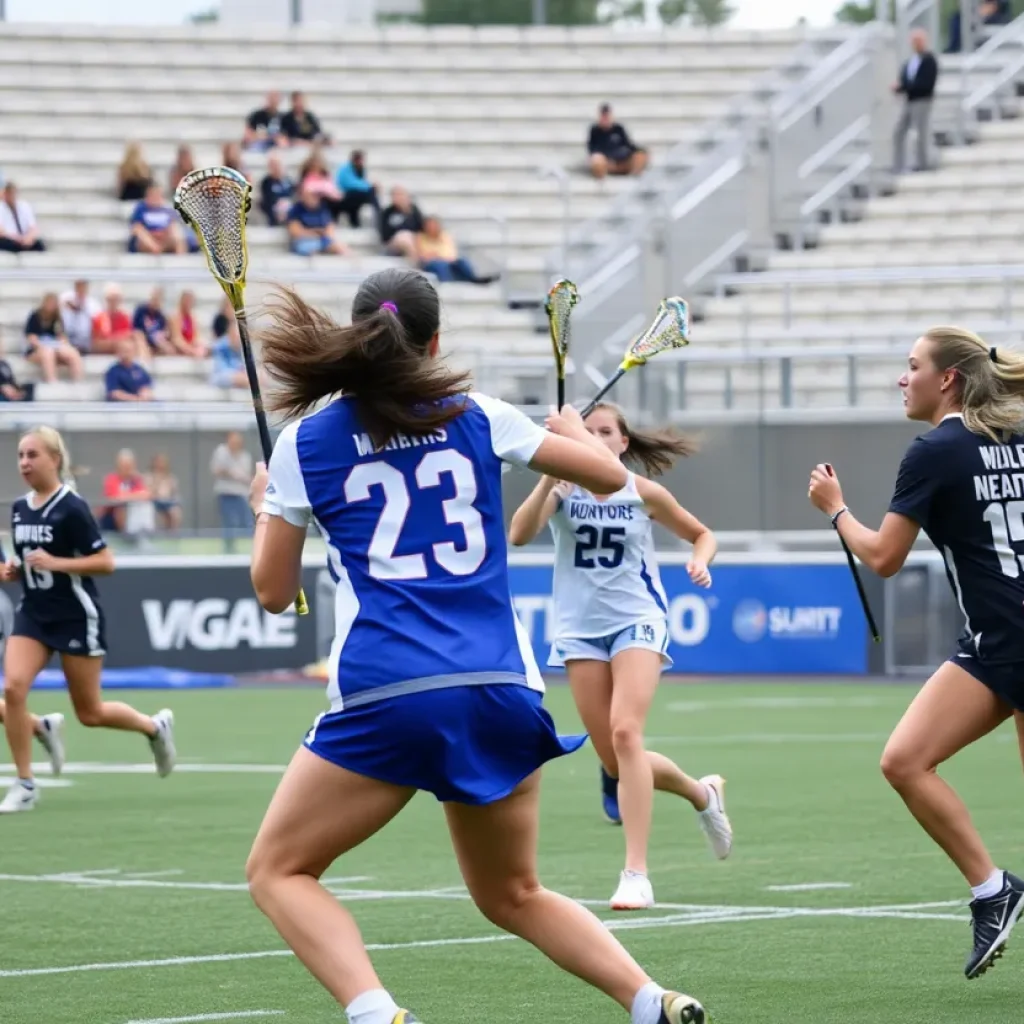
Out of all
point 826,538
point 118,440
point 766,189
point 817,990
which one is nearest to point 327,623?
point 118,440


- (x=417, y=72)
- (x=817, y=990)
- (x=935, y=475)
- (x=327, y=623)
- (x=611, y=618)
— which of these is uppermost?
(x=417, y=72)

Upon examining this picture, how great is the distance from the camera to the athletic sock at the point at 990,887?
7.09m

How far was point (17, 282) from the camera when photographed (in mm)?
26812

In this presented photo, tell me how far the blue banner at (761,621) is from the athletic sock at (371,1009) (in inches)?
664

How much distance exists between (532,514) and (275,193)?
20.2m

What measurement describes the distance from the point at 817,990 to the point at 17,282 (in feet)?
69.3

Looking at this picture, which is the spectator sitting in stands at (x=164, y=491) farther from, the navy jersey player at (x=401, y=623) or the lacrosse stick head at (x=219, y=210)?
the navy jersey player at (x=401, y=623)

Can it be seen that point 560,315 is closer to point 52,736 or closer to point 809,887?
point 809,887

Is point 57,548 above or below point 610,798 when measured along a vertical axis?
above

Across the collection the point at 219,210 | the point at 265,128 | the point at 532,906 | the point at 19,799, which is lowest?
the point at 19,799

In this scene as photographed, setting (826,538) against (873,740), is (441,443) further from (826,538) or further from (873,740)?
(826,538)

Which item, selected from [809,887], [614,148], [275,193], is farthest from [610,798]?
[614,148]

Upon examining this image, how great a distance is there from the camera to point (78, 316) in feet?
83.3

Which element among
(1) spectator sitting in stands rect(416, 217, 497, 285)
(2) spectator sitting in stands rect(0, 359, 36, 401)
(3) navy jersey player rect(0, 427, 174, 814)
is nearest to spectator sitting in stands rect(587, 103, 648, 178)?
(1) spectator sitting in stands rect(416, 217, 497, 285)
